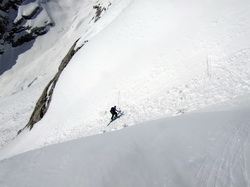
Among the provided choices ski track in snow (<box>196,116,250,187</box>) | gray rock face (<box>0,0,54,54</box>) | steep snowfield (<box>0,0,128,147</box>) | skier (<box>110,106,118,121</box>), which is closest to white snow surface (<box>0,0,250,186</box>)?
ski track in snow (<box>196,116,250,187</box>)

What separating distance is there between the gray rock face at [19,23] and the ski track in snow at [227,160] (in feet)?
187

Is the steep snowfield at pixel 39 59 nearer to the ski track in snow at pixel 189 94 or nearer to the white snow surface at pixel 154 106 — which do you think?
the white snow surface at pixel 154 106

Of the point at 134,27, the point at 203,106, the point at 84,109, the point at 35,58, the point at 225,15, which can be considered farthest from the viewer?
the point at 35,58

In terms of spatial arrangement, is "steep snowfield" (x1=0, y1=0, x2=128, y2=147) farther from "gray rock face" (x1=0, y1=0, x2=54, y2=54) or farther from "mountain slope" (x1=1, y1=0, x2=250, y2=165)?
"mountain slope" (x1=1, y1=0, x2=250, y2=165)

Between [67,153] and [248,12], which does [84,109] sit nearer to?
[67,153]

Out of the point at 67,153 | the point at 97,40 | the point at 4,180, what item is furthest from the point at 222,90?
the point at 97,40

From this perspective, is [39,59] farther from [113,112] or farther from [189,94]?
[189,94]

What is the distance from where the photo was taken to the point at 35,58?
5312cm

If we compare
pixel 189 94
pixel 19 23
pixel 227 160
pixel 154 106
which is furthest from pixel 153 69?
pixel 19 23

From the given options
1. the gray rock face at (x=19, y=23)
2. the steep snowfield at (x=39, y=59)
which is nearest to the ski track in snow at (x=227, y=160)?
the steep snowfield at (x=39, y=59)

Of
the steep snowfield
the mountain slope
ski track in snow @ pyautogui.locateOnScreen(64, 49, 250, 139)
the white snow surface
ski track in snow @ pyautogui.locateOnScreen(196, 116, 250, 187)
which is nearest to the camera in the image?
ski track in snow @ pyautogui.locateOnScreen(196, 116, 250, 187)

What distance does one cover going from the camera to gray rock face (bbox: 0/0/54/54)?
5753cm

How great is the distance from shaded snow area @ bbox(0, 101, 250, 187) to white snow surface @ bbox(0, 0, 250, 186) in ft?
0.12

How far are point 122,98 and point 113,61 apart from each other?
421cm
